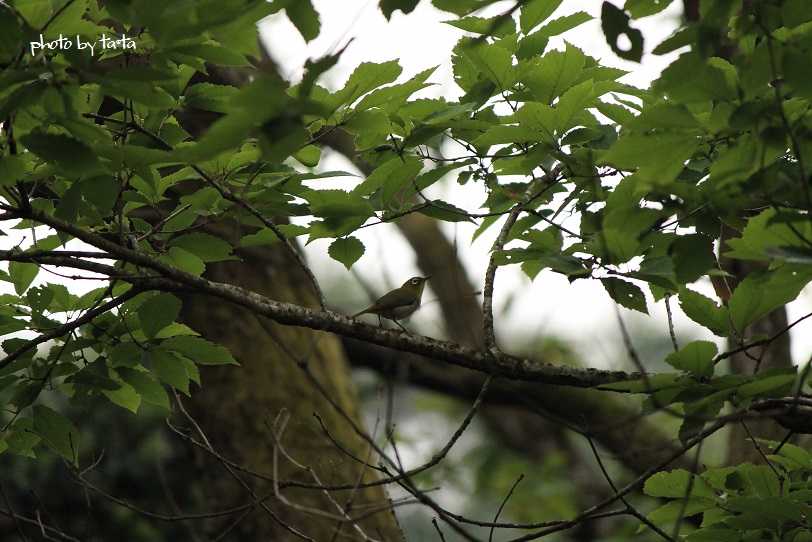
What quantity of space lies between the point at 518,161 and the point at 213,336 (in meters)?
2.92

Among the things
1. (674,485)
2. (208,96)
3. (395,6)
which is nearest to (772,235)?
(674,485)

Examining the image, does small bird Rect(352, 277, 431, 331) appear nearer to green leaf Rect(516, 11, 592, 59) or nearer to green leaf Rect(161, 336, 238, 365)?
green leaf Rect(161, 336, 238, 365)

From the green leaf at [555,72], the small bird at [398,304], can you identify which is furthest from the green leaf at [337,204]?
the small bird at [398,304]

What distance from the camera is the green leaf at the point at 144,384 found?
240cm

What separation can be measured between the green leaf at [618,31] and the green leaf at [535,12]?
1.79ft

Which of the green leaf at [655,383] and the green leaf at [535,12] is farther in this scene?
the green leaf at [535,12]

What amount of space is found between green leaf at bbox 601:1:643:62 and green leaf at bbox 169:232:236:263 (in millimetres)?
1188

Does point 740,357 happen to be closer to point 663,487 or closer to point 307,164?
point 663,487

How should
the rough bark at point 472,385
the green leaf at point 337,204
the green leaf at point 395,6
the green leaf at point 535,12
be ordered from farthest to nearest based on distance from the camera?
the rough bark at point 472,385 < the green leaf at point 535,12 < the green leaf at point 337,204 < the green leaf at point 395,6

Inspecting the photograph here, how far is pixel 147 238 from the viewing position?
2.39 metres

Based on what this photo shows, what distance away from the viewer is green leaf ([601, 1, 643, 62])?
5.50 feet

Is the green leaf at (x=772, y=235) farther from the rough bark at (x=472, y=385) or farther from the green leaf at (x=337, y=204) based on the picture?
the rough bark at (x=472, y=385)

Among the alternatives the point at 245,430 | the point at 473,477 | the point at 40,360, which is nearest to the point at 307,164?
the point at 40,360

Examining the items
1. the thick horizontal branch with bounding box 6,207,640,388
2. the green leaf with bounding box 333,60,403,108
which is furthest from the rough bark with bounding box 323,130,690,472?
the green leaf with bounding box 333,60,403,108
